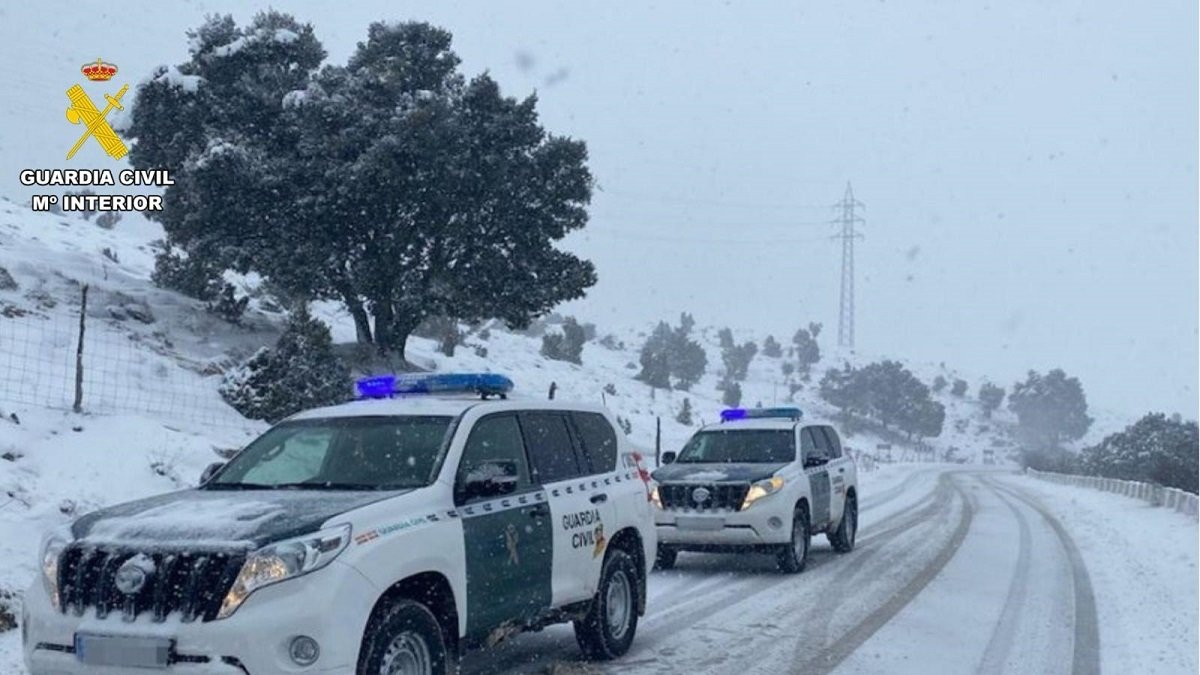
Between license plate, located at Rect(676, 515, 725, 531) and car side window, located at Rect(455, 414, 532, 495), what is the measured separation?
5822mm

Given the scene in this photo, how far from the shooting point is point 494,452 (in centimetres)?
712

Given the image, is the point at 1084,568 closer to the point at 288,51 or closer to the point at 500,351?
the point at 288,51

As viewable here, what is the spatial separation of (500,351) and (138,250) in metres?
15.1

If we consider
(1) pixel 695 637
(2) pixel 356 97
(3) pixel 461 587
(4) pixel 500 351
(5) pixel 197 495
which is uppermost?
(2) pixel 356 97

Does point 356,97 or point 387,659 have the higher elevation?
point 356,97

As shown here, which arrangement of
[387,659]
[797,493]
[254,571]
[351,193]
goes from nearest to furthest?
[254,571]
[387,659]
[797,493]
[351,193]

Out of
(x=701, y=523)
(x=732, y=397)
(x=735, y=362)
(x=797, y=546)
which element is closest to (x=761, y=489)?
(x=701, y=523)

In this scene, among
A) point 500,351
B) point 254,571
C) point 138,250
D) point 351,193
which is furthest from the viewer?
point 500,351

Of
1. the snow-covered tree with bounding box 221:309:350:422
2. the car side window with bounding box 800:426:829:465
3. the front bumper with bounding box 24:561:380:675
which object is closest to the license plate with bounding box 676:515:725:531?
the car side window with bounding box 800:426:829:465

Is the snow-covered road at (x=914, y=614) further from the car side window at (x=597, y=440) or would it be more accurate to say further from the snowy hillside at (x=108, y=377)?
the snowy hillside at (x=108, y=377)

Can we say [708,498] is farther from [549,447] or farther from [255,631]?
[255,631]

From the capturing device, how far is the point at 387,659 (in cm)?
555

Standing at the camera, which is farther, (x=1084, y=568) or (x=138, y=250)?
(x=138, y=250)

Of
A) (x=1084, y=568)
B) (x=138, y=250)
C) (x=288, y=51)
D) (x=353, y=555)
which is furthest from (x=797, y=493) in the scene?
(x=138, y=250)
